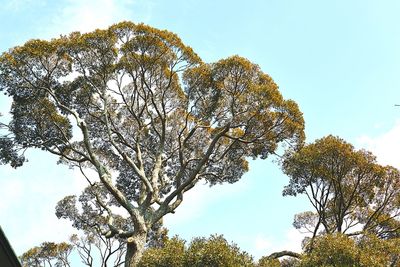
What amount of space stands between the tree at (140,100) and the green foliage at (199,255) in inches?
149

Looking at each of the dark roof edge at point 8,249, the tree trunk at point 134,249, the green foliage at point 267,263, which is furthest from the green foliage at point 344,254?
the dark roof edge at point 8,249

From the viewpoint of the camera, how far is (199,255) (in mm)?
16609

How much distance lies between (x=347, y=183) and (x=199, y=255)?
12.4 m

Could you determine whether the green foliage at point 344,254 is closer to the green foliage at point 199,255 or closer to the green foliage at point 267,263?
the green foliage at point 267,263

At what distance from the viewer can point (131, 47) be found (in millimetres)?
23234

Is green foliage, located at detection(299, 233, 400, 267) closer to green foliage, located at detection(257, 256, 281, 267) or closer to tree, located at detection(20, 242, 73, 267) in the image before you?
green foliage, located at detection(257, 256, 281, 267)

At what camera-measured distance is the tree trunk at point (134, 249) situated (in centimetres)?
1927

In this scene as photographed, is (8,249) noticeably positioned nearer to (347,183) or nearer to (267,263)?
(267,263)

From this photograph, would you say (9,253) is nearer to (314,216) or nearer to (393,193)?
(393,193)

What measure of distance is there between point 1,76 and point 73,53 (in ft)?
12.9

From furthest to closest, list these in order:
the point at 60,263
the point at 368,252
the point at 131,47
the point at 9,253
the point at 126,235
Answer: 1. the point at 60,263
2. the point at 131,47
3. the point at 126,235
4. the point at 368,252
5. the point at 9,253

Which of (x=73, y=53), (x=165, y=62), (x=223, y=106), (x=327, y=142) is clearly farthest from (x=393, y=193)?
(x=73, y=53)

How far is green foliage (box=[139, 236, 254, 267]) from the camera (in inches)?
647

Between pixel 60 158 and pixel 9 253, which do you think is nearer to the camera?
pixel 9 253
